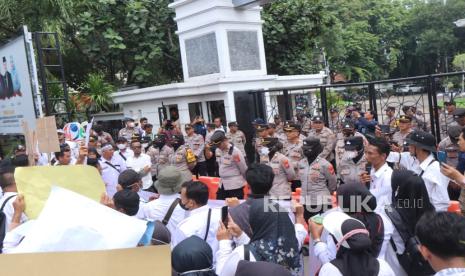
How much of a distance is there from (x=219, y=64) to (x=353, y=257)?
9.23 metres

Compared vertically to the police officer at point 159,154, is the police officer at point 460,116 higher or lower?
higher

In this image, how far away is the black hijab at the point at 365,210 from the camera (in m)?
3.13

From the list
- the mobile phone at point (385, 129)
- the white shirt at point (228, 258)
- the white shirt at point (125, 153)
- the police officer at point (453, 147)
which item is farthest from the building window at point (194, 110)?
the white shirt at point (228, 258)

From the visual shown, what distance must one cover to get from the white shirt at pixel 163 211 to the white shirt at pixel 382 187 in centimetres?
167

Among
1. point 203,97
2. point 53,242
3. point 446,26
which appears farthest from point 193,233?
point 446,26

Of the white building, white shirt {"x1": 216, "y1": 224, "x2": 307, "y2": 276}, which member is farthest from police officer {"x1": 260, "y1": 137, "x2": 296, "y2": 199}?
the white building

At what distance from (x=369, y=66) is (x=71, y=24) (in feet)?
95.0

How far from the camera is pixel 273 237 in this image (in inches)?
118

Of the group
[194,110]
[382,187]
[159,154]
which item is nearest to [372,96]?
[159,154]

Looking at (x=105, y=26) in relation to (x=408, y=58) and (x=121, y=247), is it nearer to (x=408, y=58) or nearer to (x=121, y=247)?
(x=121, y=247)

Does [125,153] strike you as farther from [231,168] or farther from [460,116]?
[460,116]

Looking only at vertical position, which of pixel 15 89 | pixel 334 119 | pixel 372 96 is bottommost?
pixel 334 119

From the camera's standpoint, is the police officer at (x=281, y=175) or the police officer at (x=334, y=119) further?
the police officer at (x=334, y=119)

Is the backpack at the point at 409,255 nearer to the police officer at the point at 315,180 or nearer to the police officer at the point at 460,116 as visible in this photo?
the police officer at the point at 315,180
